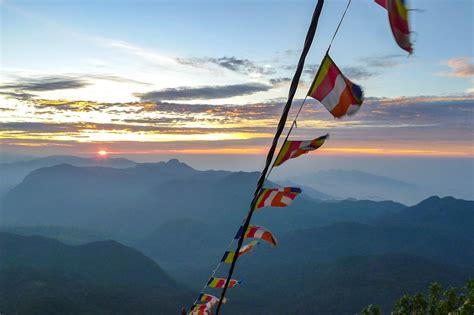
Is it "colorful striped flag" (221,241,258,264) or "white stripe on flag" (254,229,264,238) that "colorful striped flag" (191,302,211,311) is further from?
"white stripe on flag" (254,229,264,238)

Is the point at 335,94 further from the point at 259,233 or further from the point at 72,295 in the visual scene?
the point at 72,295

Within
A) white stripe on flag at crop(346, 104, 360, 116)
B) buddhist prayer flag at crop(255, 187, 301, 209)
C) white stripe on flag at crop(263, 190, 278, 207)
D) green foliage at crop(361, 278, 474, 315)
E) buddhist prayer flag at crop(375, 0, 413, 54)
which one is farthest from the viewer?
green foliage at crop(361, 278, 474, 315)

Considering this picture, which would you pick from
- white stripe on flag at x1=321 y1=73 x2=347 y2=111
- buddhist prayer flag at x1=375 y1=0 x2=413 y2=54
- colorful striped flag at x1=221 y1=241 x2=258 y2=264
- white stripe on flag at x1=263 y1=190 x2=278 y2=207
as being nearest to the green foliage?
colorful striped flag at x1=221 y1=241 x2=258 y2=264

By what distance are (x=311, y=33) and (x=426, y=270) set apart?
226 meters

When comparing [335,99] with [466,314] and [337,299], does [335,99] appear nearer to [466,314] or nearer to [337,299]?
[466,314]

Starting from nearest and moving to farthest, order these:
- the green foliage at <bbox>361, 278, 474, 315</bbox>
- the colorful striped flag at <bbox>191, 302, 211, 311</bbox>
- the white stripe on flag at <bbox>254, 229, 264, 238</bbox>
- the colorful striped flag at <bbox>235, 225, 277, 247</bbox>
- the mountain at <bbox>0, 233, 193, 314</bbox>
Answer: the colorful striped flag at <bbox>235, 225, 277, 247</bbox> → the white stripe on flag at <bbox>254, 229, 264, 238</bbox> → the colorful striped flag at <bbox>191, 302, 211, 311</bbox> → the green foliage at <bbox>361, 278, 474, 315</bbox> → the mountain at <bbox>0, 233, 193, 314</bbox>

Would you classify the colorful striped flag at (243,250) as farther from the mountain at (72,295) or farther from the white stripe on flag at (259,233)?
the mountain at (72,295)

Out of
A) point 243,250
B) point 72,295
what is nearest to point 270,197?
point 243,250

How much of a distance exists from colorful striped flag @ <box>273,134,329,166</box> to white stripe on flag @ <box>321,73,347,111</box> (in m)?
0.61

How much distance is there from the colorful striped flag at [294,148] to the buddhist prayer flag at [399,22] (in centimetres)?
191

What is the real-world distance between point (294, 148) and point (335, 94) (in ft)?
4.08

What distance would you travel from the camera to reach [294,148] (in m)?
6.39

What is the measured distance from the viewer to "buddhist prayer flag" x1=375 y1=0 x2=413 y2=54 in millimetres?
4617

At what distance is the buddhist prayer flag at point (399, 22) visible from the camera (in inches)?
182
